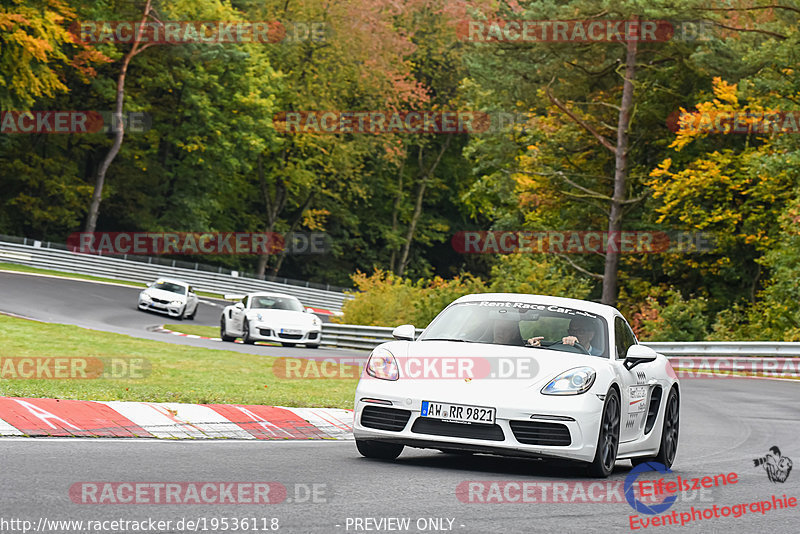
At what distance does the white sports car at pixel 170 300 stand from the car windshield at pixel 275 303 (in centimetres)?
931

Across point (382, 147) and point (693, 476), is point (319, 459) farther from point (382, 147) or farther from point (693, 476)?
point (382, 147)

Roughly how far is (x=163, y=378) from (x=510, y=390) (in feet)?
29.0

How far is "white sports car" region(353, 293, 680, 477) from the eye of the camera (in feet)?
28.4

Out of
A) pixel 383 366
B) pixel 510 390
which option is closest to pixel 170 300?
pixel 383 366

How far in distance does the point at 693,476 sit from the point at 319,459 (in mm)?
3223

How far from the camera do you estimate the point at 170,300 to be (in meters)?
39.2

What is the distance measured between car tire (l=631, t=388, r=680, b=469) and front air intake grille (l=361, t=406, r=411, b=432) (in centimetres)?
264

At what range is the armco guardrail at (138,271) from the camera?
5038cm

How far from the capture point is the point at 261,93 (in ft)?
217

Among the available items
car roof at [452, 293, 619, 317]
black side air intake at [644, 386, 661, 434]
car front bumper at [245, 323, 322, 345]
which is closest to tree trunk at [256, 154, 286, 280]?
car front bumper at [245, 323, 322, 345]

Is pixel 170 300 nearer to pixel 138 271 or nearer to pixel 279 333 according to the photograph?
pixel 279 333

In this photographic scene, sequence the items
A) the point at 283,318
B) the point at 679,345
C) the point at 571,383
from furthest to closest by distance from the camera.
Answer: the point at 283,318
the point at 679,345
the point at 571,383

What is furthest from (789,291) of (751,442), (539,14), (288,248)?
(288,248)

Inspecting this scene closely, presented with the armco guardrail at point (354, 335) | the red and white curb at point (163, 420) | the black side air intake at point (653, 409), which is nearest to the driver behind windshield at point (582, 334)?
the black side air intake at point (653, 409)
